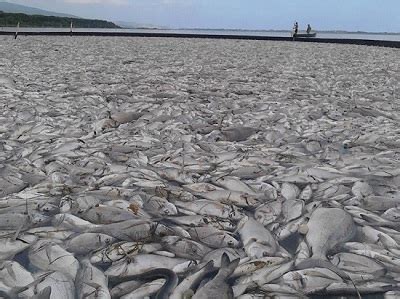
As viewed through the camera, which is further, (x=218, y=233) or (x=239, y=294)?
(x=218, y=233)

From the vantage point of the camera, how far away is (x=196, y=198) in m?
3.80

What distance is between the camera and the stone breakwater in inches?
103

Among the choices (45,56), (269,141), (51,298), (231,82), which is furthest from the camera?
(45,56)

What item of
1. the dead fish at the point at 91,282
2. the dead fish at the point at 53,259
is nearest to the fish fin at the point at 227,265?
the dead fish at the point at 91,282

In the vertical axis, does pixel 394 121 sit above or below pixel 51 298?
above

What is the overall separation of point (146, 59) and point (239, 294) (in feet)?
48.1

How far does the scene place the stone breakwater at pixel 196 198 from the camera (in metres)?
2.63

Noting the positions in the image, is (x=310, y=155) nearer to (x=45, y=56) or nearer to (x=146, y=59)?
(x=146, y=59)

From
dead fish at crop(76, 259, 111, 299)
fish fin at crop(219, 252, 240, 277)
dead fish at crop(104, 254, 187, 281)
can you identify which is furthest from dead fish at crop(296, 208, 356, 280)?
dead fish at crop(76, 259, 111, 299)

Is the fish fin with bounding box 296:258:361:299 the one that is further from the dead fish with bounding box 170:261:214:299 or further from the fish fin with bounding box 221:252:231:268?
the dead fish with bounding box 170:261:214:299

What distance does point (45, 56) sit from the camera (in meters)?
16.5

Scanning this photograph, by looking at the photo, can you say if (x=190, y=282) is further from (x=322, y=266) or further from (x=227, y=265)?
(x=322, y=266)

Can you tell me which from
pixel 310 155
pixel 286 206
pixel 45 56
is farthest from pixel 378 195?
pixel 45 56

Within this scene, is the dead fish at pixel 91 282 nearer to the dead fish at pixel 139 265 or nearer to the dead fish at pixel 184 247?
the dead fish at pixel 139 265
